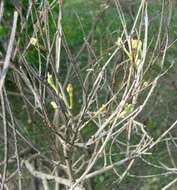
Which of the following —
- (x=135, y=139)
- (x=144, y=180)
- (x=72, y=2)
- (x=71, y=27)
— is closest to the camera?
(x=144, y=180)

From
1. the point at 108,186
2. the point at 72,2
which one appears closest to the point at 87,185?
the point at 108,186

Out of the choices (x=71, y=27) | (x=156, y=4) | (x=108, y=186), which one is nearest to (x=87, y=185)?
(x=108, y=186)

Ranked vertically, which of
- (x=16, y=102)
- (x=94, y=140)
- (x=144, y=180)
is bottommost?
(x=144, y=180)

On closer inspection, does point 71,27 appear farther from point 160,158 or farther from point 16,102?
point 160,158

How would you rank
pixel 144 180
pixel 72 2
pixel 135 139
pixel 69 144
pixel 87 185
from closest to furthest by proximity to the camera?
1. pixel 69 144
2. pixel 87 185
3. pixel 144 180
4. pixel 135 139
5. pixel 72 2

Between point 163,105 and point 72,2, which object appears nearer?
point 163,105

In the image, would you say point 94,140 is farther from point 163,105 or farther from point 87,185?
point 163,105

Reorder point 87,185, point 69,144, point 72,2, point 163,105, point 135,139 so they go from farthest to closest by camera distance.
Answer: point 72,2, point 163,105, point 135,139, point 87,185, point 69,144

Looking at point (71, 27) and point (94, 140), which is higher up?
point (94, 140)

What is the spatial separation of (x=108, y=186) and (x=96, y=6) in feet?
8.29

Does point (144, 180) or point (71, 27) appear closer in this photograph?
point (144, 180)

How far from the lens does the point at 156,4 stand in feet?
20.3

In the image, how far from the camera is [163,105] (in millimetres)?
5074

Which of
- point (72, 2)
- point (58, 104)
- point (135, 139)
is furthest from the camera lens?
point (72, 2)
